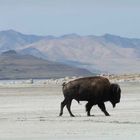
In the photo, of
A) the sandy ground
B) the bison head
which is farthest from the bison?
the sandy ground

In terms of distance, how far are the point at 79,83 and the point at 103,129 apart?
686cm

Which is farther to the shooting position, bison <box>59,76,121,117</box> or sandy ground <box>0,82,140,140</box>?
bison <box>59,76,121,117</box>

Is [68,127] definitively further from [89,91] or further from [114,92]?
[114,92]

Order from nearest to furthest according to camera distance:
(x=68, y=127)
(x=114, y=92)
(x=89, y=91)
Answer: (x=68, y=127) < (x=89, y=91) < (x=114, y=92)

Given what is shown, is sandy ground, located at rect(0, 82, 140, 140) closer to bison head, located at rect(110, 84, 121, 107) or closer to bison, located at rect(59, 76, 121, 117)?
bison head, located at rect(110, 84, 121, 107)

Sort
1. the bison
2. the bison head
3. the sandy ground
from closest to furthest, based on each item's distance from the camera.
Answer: the sandy ground, the bison, the bison head

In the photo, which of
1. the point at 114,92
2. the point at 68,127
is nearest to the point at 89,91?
the point at 114,92

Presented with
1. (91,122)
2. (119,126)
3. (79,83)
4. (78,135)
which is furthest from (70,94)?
(78,135)

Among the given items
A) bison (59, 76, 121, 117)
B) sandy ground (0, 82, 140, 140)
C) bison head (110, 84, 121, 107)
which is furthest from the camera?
bison head (110, 84, 121, 107)

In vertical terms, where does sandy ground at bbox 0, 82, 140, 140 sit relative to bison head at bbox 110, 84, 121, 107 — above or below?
below

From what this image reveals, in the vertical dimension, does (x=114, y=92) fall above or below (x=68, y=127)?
above

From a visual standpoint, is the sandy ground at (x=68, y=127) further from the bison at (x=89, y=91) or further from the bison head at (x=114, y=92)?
the bison at (x=89, y=91)

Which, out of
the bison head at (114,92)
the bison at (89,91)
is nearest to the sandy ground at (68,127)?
the bison head at (114,92)

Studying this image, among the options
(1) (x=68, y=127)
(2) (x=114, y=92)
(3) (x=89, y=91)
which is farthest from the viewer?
(2) (x=114, y=92)
